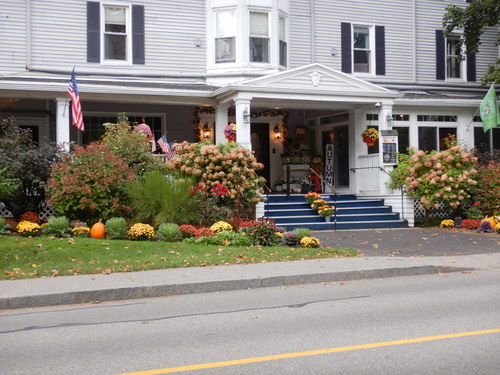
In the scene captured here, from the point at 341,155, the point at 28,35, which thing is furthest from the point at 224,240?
the point at 28,35

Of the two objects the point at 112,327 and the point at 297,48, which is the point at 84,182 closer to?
the point at 112,327

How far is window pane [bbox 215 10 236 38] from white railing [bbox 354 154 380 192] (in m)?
5.97

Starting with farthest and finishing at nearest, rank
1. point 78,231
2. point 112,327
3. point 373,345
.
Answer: point 78,231, point 112,327, point 373,345

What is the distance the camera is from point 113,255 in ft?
39.4

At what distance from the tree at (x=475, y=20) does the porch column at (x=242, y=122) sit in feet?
29.6

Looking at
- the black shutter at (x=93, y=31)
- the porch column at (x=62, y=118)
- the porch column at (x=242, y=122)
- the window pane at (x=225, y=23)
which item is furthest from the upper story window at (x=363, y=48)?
the porch column at (x=62, y=118)

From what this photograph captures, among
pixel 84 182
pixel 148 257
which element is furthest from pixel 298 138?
pixel 148 257

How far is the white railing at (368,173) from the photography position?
19953mm

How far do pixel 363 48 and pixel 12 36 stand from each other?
39.8 ft

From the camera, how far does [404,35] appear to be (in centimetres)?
2369

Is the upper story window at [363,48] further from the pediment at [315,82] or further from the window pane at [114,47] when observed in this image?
the window pane at [114,47]

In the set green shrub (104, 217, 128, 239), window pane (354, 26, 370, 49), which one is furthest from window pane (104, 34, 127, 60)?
window pane (354, 26, 370, 49)

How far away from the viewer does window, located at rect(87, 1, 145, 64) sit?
2011 cm

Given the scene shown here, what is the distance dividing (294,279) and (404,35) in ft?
52.3
